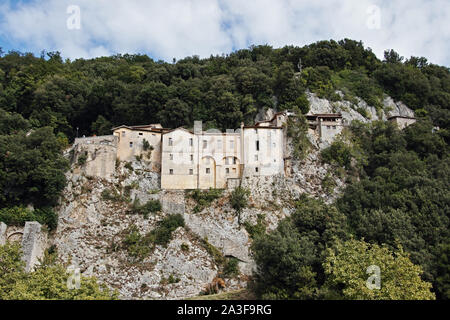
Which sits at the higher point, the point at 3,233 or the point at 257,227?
the point at 257,227

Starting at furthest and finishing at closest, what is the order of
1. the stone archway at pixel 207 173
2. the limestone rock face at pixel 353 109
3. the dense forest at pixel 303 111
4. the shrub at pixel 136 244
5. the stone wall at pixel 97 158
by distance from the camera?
the limestone rock face at pixel 353 109, the stone archway at pixel 207 173, the stone wall at pixel 97 158, the shrub at pixel 136 244, the dense forest at pixel 303 111

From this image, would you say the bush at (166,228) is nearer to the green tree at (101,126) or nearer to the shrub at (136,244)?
the shrub at (136,244)

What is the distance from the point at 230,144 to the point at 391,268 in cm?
2521

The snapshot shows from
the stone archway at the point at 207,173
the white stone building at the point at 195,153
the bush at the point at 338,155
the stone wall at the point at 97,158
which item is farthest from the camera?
the bush at the point at 338,155

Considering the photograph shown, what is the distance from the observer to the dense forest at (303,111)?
1292 inches

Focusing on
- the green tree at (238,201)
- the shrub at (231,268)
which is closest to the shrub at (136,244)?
the shrub at (231,268)

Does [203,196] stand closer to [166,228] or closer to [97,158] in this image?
[166,228]

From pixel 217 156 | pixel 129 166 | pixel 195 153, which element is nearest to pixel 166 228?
pixel 129 166

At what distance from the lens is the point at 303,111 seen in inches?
2282

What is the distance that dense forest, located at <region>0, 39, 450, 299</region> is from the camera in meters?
32.8

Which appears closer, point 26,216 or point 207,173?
point 26,216

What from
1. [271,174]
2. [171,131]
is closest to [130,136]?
[171,131]

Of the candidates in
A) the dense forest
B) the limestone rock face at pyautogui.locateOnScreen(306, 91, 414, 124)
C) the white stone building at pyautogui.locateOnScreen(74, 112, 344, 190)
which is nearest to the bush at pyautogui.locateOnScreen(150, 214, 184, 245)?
the white stone building at pyautogui.locateOnScreen(74, 112, 344, 190)
